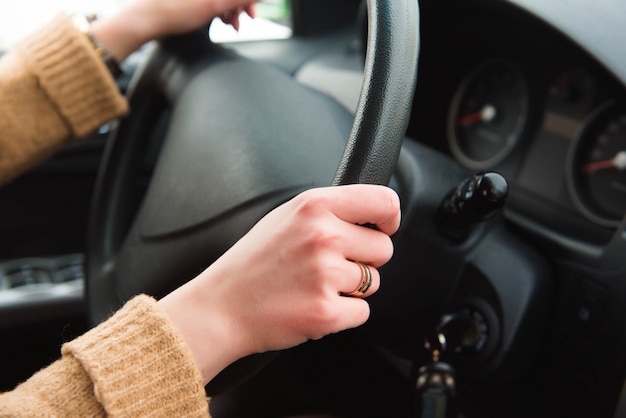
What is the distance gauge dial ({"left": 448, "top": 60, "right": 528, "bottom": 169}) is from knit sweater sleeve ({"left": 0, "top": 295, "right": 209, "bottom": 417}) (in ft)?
2.19

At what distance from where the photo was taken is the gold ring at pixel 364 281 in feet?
1.53

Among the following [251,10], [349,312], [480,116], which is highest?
[251,10]

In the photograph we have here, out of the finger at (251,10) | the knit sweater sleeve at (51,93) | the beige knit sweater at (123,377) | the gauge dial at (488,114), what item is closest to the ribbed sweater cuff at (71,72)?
the knit sweater sleeve at (51,93)

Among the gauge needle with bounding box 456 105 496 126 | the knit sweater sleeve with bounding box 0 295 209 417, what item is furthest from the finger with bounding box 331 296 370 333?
the gauge needle with bounding box 456 105 496 126

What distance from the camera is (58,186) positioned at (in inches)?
53.7

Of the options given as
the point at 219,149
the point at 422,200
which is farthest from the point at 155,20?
the point at 422,200

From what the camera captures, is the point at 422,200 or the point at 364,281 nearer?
the point at 364,281

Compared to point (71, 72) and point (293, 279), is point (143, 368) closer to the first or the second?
point (293, 279)

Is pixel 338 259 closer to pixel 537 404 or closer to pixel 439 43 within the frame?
pixel 537 404

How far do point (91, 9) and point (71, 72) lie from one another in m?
0.52

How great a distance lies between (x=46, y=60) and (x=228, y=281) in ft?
1.54

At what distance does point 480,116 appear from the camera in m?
1.04

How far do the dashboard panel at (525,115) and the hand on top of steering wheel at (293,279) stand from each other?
382 mm

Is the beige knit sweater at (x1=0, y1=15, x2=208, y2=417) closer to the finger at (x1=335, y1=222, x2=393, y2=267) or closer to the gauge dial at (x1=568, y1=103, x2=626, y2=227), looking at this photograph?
the finger at (x1=335, y1=222, x2=393, y2=267)
